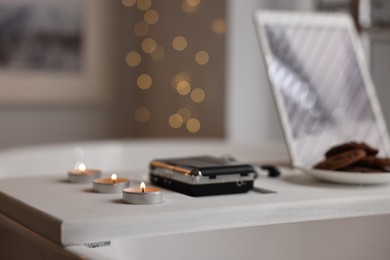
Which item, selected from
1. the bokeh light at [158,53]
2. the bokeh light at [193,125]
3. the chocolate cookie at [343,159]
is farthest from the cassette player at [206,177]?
the bokeh light at [158,53]

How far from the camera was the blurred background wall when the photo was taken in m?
3.02

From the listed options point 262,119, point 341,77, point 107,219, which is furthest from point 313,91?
point 262,119

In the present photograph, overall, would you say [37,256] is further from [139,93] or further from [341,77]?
[139,93]

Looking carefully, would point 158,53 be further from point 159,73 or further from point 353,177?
point 353,177

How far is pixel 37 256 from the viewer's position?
86 cm

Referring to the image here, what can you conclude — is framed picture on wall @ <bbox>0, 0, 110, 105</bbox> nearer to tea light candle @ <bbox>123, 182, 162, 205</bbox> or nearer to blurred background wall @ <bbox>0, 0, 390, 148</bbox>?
blurred background wall @ <bbox>0, 0, 390, 148</bbox>

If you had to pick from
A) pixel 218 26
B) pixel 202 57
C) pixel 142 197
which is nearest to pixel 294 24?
pixel 142 197

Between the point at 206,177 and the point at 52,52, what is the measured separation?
2.54 meters

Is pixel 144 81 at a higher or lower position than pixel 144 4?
lower

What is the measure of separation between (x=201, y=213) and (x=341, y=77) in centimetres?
73

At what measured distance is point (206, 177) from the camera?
1.01 m

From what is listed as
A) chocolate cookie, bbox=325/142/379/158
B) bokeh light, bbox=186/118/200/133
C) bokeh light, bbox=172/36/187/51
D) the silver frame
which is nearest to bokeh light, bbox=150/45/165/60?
bokeh light, bbox=172/36/187/51

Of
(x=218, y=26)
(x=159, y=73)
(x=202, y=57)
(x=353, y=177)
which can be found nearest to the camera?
(x=353, y=177)

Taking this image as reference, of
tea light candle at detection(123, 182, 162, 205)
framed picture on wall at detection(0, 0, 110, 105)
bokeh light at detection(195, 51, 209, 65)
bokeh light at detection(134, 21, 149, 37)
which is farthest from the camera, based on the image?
bokeh light at detection(134, 21, 149, 37)
